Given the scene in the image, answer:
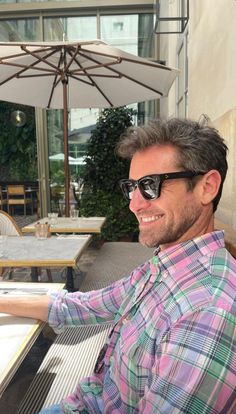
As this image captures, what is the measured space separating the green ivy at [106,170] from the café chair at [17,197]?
2062mm

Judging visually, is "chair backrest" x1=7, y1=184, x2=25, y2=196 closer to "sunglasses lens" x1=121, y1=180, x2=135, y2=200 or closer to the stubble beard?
"sunglasses lens" x1=121, y1=180, x2=135, y2=200

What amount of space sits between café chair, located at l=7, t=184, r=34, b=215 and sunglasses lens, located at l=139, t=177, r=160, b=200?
6869 mm

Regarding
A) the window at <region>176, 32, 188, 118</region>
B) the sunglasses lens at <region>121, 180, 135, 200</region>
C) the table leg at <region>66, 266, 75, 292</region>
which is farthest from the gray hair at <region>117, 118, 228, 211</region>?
the window at <region>176, 32, 188, 118</region>

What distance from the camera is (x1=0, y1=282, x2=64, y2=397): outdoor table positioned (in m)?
0.96

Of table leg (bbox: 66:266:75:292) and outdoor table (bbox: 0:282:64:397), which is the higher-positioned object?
outdoor table (bbox: 0:282:64:397)

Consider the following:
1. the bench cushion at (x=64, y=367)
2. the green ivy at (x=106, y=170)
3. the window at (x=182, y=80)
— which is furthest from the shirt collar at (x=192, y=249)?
the green ivy at (x=106, y=170)

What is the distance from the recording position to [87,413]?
3.57ft

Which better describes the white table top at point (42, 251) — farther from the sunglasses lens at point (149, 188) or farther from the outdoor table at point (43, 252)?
the sunglasses lens at point (149, 188)

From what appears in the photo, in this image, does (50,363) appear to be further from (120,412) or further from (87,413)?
(120,412)

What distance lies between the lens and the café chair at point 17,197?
7.55 metres

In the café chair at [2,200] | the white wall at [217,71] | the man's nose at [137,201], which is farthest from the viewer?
the café chair at [2,200]

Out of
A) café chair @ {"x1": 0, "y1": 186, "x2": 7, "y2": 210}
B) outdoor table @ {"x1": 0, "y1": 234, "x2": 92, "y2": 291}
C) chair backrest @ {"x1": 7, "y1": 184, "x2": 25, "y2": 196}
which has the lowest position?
café chair @ {"x1": 0, "y1": 186, "x2": 7, "y2": 210}

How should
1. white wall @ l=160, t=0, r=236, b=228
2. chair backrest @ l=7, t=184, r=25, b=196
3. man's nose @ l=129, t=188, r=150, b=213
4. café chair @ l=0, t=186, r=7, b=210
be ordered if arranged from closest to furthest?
man's nose @ l=129, t=188, r=150, b=213 < white wall @ l=160, t=0, r=236, b=228 < chair backrest @ l=7, t=184, r=25, b=196 < café chair @ l=0, t=186, r=7, b=210

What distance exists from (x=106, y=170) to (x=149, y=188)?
498cm
